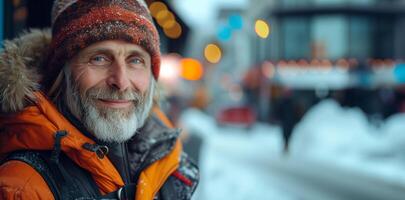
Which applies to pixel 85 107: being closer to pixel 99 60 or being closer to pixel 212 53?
pixel 99 60

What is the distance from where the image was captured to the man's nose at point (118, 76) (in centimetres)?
207

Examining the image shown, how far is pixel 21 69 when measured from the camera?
2.14 metres

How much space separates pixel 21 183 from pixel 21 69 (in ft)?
2.04

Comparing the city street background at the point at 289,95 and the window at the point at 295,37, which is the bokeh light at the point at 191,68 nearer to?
the city street background at the point at 289,95

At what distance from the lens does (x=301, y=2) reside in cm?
3512

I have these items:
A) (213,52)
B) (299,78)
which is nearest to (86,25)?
(213,52)

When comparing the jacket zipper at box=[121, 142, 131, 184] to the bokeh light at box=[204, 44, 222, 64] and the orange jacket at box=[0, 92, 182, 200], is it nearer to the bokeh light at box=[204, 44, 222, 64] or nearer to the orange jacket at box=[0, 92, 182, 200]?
the orange jacket at box=[0, 92, 182, 200]

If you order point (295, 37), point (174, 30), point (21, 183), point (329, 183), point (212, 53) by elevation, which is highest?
point (21, 183)

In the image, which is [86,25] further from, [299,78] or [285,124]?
[299,78]

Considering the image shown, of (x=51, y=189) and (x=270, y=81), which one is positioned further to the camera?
(x=270, y=81)

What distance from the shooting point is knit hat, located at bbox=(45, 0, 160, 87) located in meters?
2.04

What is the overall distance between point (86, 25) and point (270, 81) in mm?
25176

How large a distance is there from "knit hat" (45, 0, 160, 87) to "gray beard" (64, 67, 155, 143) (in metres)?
0.12

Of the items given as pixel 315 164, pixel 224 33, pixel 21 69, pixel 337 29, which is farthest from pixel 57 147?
pixel 337 29
